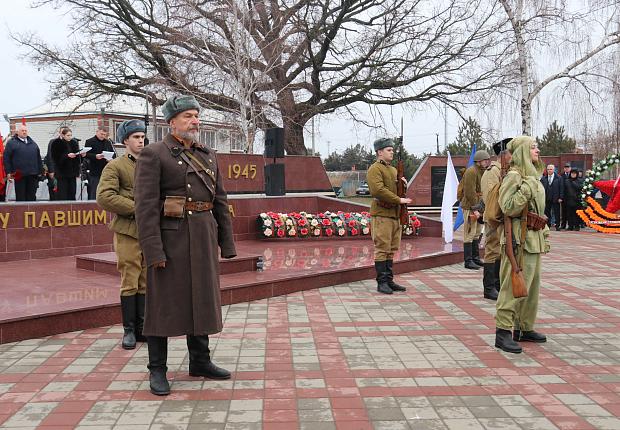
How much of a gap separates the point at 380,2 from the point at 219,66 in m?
7.36

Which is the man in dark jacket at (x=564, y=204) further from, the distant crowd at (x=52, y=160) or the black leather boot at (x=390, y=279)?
the distant crowd at (x=52, y=160)

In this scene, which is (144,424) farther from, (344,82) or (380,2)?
(380,2)

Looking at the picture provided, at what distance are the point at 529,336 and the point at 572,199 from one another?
520 inches

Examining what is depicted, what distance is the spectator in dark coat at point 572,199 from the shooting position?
57.4 ft

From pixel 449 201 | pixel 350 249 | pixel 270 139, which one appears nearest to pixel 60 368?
pixel 350 249

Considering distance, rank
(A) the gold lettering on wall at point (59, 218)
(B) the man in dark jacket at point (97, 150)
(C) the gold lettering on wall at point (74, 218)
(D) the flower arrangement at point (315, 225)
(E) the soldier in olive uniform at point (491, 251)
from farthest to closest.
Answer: (D) the flower arrangement at point (315, 225), (B) the man in dark jacket at point (97, 150), (C) the gold lettering on wall at point (74, 218), (A) the gold lettering on wall at point (59, 218), (E) the soldier in olive uniform at point (491, 251)

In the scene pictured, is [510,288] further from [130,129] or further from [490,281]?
[130,129]

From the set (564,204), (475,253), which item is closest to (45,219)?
(475,253)

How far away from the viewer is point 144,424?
147 inches

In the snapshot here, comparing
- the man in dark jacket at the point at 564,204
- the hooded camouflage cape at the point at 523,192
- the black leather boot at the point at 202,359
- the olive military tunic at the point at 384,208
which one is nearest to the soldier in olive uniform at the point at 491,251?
the olive military tunic at the point at 384,208

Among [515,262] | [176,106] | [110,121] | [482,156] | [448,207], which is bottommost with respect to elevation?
[515,262]

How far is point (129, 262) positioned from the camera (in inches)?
210

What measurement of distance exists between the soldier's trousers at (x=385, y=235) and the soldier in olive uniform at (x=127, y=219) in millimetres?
3182

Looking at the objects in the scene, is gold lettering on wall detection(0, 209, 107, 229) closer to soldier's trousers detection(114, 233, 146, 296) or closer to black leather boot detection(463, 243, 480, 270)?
soldier's trousers detection(114, 233, 146, 296)
